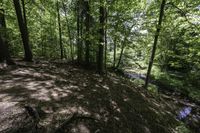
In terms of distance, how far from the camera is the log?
3092 millimetres

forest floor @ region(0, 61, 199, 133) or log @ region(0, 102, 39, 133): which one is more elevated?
log @ region(0, 102, 39, 133)

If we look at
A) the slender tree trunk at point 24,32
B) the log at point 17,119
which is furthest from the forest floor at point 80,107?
the slender tree trunk at point 24,32

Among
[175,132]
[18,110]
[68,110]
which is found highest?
[18,110]

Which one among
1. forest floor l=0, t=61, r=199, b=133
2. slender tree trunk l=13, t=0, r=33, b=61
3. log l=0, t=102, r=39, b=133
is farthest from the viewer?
slender tree trunk l=13, t=0, r=33, b=61

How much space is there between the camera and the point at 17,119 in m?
3.33

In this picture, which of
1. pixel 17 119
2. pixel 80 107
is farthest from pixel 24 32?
pixel 17 119

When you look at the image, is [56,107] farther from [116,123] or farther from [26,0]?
[26,0]

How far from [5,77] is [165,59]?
62.0 ft

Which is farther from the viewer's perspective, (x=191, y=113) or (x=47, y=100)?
(x=191, y=113)

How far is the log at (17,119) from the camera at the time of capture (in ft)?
10.1

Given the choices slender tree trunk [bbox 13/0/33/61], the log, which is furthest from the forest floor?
slender tree trunk [bbox 13/0/33/61]

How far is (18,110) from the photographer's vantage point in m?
3.72

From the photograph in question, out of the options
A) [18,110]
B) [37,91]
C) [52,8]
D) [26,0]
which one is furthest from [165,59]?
[18,110]

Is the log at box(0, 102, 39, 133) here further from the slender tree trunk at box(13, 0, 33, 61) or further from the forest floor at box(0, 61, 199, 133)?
the slender tree trunk at box(13, 0, 33, 61)
